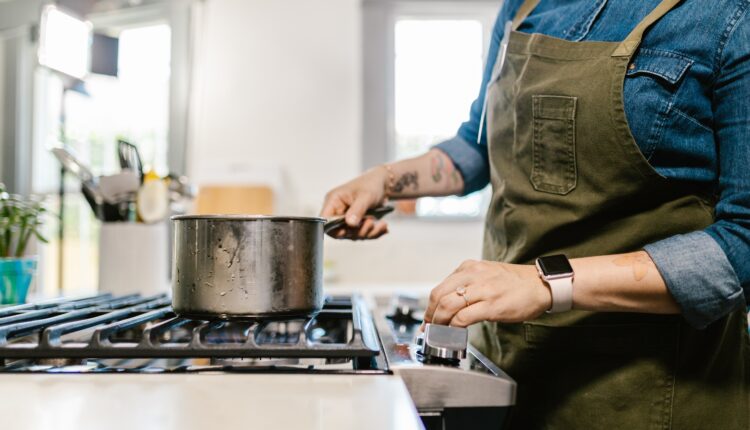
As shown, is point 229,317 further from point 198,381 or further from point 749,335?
point 749,335

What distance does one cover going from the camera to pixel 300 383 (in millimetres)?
498

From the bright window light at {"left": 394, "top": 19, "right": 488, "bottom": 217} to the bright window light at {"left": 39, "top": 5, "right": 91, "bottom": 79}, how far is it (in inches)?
47.4

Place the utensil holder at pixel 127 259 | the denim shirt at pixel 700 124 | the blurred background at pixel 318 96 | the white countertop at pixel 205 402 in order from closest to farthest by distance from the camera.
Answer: the white countertop at pixel 205 402 < the denim shirt at pixel 700 124 < the utensil holder at pixel 127 259 < the blurred background at pixel 318 96

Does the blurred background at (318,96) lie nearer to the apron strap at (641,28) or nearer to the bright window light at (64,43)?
the bright window light at (64,43)

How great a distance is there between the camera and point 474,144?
1073mm

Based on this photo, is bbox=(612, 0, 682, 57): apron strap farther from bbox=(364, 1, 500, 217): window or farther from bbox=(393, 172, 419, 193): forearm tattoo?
bbox=(364, 1, 500, 217): window

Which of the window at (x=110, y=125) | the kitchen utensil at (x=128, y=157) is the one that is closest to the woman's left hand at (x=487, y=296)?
the kitchen utensil at (x=128, y=157)

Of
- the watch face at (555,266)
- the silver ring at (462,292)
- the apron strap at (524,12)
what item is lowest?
the silver ring at (462,292)

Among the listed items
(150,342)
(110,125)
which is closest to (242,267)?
(150,342)

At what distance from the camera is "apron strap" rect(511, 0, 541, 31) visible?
940mm

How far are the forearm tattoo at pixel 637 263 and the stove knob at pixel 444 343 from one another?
18 centimetres

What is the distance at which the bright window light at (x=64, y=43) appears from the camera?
5.86ft

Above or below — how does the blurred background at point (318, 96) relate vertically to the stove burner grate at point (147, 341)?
above

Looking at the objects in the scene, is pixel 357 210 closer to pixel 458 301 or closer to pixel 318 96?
pixel 458 301
